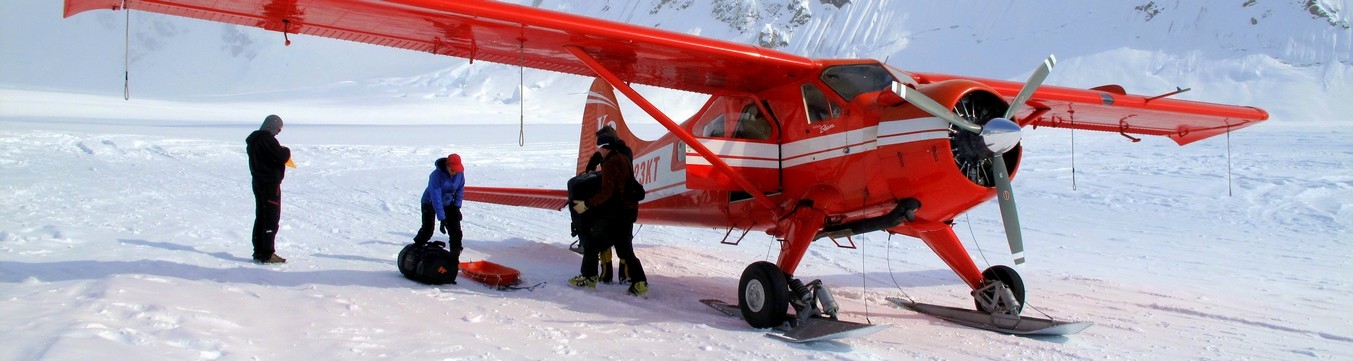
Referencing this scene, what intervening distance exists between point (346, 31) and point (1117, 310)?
21.8 feet

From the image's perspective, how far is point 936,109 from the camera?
563cm

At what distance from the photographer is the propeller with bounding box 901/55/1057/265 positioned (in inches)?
218

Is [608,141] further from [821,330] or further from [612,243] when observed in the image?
Result: [821,330]

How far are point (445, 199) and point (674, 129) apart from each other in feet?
7.29

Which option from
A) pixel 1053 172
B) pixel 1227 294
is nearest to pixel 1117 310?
pixel 1227 294

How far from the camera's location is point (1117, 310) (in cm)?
729

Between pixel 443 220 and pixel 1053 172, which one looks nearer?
pixel 443 220

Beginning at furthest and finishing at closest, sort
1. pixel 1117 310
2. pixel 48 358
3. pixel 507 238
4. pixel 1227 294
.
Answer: pixel 507 238 < pixel 1227 294 < pixel 1117 310 < pixel 48 358

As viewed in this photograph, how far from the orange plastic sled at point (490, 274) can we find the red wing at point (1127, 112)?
3.83 meters

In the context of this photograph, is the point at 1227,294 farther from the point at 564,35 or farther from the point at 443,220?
the point at 443,220

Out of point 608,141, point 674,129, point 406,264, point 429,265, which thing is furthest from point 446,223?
point 674,129

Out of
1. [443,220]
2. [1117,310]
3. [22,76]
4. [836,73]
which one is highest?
[22,76]

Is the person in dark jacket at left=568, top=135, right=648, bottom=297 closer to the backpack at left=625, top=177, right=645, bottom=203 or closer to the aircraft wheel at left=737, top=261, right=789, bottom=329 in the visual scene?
the backpack at left=625, top=177, right=645, bottom=203

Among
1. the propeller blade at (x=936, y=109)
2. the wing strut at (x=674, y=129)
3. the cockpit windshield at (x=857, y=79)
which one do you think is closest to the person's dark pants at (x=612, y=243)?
the wing strut at (x=674, y=129)
